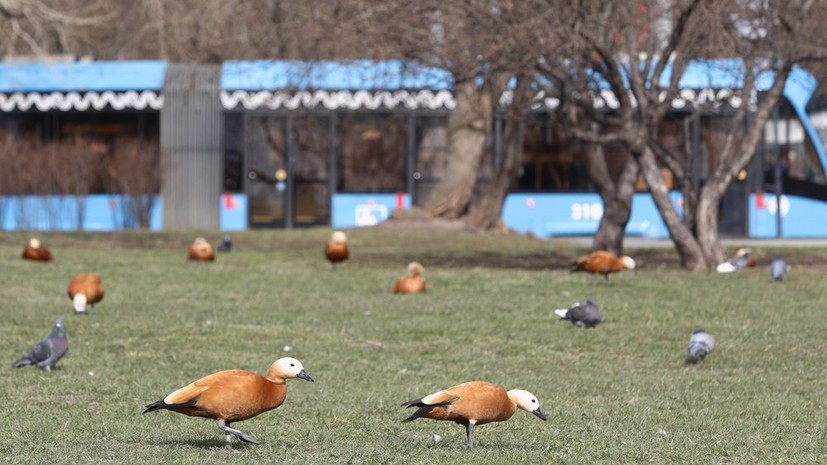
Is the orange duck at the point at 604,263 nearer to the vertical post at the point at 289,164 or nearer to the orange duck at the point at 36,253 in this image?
the orange duck at the point at 36,253

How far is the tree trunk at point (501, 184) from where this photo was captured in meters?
29.8

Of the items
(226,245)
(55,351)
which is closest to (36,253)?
(226,245)

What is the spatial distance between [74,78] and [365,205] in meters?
6.48

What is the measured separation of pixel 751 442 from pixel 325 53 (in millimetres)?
16735

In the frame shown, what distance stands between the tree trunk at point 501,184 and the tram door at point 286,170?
338cm

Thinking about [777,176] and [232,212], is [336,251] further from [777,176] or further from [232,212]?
[777,176]

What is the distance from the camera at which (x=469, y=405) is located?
7523 mm

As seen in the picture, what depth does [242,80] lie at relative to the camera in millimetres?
32500

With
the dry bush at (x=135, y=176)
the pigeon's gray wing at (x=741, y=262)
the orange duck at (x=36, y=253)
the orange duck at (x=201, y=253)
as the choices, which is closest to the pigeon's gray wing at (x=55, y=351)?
the orange duck at (x=36, y=253)

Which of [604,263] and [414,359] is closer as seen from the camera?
[414,359]

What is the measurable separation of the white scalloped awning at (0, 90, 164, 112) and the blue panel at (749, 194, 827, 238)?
1220cm

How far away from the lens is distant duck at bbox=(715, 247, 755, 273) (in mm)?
19688

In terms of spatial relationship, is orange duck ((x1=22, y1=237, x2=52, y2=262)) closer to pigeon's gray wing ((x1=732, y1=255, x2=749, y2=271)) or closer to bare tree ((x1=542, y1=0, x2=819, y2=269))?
bare tree ((x1=542, y1=0, x2=819, y2=269))

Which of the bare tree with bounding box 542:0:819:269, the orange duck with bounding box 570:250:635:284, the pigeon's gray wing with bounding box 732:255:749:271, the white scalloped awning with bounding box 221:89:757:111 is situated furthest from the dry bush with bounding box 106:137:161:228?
the orange duck with bounding box 570:250:635:284
